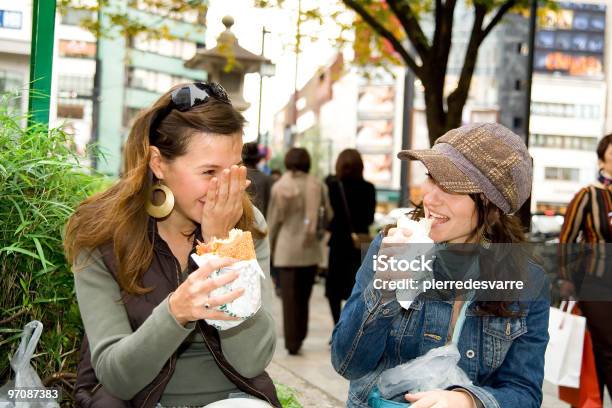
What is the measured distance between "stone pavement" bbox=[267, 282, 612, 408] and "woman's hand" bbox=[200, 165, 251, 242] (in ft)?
10.2

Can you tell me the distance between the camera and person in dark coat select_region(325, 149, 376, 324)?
28.1ft

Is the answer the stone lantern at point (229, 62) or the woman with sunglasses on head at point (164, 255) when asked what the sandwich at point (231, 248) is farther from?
the stone lantern at point (229, 62)

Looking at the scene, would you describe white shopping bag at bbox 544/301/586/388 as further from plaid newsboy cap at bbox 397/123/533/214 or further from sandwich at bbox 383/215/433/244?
sandwich at bbox 383/215/433/244

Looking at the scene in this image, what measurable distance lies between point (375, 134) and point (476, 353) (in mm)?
78114

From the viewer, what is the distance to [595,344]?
17.7ft

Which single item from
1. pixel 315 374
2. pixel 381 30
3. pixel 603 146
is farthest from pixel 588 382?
pixel 381 30

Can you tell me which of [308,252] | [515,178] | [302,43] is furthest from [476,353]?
[302,43]

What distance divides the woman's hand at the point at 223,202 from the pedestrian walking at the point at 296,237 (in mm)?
6085

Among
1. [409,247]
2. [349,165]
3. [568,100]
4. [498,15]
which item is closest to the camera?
[409,247]

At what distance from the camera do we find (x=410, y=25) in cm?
1041

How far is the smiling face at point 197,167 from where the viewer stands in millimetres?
2502

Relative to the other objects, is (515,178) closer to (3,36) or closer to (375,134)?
(3,36)

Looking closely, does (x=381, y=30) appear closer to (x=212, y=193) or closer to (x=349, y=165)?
(x=349, y=165)

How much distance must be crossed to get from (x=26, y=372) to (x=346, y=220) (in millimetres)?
6106
